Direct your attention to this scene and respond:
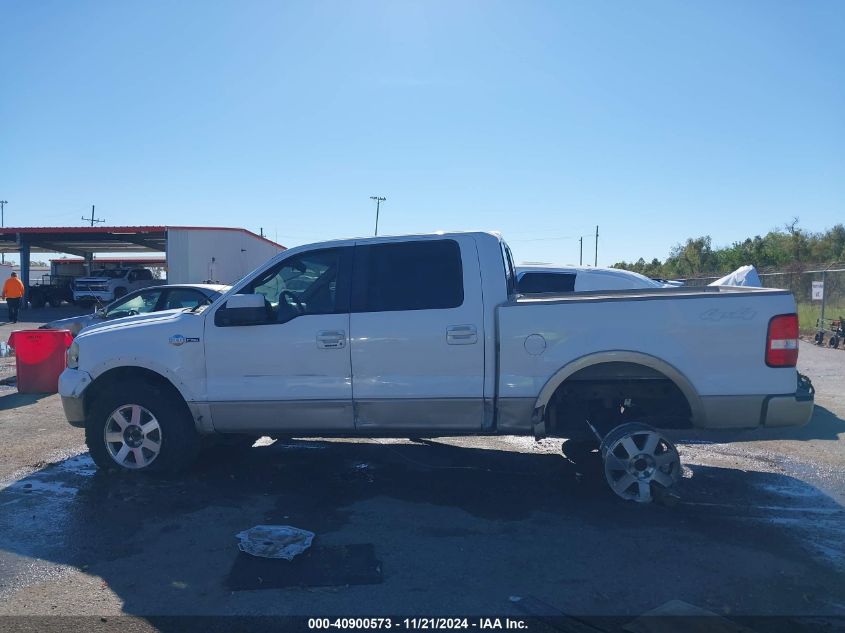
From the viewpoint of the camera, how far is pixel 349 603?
376 centimetres

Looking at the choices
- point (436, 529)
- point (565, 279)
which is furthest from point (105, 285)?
point (436, 529)

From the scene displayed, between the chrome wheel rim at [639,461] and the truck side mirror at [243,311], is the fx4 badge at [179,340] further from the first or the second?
the chrome wheel rim at [639,461]

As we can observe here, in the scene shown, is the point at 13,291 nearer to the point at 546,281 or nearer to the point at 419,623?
the point at 546,281

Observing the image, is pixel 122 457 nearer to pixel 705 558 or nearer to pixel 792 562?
pixel 705 558

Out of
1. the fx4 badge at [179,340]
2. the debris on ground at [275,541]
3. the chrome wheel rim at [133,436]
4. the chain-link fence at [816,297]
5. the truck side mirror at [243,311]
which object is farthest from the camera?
the chain-link fence at [816,297]

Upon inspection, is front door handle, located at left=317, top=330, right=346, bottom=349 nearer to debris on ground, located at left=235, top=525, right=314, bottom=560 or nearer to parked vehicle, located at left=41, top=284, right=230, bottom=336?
debris on ground, located at left=235, top=525, right=314, bottom=560

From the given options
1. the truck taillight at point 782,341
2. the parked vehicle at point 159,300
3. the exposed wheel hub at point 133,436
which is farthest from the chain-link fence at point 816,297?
the exposed wheel hub at point 133,436

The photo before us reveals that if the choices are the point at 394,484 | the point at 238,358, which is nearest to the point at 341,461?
the point at 394,484

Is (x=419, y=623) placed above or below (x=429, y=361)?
below

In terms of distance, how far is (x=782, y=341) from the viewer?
5.13 metres

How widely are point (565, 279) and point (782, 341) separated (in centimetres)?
518

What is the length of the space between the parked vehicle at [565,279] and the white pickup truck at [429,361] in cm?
402

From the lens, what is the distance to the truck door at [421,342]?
548cm

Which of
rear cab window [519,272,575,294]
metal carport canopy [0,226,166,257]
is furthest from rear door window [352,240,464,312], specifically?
metal carport canopy [0,226,166,257]
